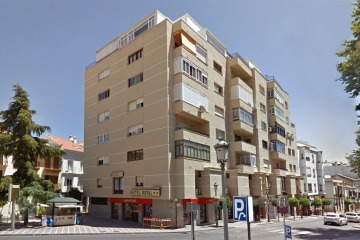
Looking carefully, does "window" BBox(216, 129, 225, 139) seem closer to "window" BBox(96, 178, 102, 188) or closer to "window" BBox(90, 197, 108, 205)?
"window" BBox(96, 178, 102, 188)

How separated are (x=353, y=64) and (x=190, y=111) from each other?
52.1ft

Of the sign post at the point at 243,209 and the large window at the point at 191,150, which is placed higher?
the large window at the point at 191,150

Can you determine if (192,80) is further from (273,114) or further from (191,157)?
(273,114)

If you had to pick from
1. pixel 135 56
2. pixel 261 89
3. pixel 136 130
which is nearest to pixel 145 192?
pixel 136 130

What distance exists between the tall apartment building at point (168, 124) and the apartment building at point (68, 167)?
653cm

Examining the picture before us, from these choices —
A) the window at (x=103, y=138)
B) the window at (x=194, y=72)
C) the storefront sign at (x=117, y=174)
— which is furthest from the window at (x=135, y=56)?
the storefront sign at (x=117, y=174)

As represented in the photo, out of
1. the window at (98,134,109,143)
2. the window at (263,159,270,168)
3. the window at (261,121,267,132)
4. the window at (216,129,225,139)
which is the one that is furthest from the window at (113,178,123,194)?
the window at (261,121,267,132)

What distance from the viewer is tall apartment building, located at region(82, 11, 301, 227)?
3162 cm

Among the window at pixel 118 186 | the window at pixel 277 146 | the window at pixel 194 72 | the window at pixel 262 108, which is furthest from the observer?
the window at pixel 277 146

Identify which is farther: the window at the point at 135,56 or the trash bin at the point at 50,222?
the window at the point at 135,56

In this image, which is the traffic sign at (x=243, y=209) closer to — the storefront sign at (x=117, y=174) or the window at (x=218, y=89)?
the storefront sign at (x=117, y=174)

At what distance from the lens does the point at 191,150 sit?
3216cm

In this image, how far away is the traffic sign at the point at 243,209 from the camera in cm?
940

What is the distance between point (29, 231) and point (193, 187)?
14838 millimetres
